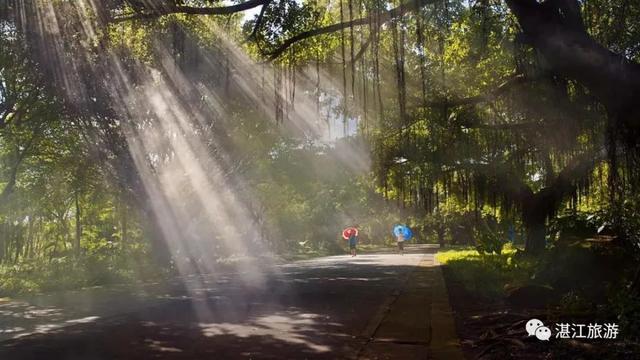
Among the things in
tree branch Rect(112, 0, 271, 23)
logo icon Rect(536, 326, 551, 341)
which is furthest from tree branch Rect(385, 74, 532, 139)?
logo icon Rect(536, 326, 551, 341)

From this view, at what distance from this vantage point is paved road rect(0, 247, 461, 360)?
6754 mm

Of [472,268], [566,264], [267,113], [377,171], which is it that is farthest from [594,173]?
[267,113]

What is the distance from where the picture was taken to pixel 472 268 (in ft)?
53.0

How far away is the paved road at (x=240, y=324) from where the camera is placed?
675 cm

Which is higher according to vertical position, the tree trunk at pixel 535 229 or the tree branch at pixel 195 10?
the tree branch at pixel 195 10

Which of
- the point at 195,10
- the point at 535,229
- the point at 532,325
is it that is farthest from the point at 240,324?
the point at 535,229

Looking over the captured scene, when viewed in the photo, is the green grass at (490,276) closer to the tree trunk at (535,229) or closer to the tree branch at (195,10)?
the tree trunk at (535,229)

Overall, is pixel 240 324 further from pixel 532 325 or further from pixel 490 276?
pixel 490 276

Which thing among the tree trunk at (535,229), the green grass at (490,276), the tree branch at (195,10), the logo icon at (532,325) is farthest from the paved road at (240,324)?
the tree trunk at (535,229)

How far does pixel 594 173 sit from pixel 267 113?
40.0ft

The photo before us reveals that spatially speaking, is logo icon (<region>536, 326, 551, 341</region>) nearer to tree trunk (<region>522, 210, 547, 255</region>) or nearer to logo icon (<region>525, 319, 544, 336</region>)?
logo icon (<region>525, 319, 544, 336</region>)

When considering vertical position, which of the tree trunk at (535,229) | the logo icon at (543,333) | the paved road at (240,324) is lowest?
the paved road at (240,324)

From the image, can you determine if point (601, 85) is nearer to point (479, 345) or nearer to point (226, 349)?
point (479, 345)

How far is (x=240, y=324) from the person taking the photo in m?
8.79
